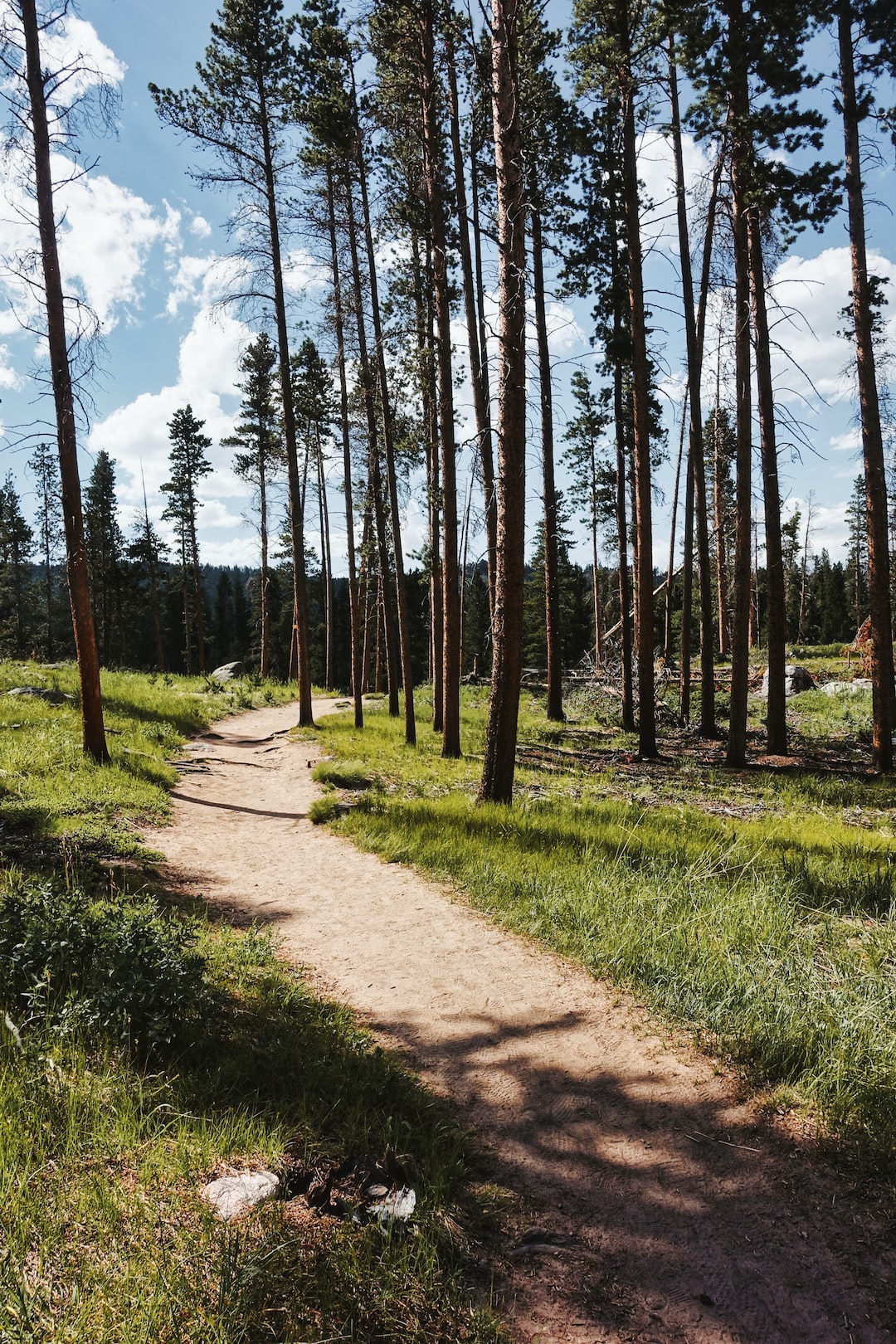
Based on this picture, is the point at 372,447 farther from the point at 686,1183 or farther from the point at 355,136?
the point at 686,1183

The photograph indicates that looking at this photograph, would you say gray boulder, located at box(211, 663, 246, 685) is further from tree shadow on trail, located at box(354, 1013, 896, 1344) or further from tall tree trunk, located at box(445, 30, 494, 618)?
tree shadow on trail, located at box(354, 1013, 896, 1344)

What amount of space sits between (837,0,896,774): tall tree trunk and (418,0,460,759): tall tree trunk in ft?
24.4

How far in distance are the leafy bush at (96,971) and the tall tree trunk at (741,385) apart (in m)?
11.3

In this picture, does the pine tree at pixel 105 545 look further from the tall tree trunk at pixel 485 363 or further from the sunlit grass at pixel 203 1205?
the sunlit grass at pixel 203 1205

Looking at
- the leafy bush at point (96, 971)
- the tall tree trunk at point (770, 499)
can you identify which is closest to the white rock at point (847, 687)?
the tall tree trunk at point (770, 499)

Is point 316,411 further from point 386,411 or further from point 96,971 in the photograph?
point 96,971

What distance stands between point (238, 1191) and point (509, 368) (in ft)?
26.3

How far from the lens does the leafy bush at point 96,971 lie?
3322 millimetres

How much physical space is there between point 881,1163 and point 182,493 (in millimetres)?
42040

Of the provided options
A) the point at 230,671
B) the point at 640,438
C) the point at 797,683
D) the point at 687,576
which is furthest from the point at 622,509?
the point at 230,671

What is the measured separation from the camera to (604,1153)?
9.70ft

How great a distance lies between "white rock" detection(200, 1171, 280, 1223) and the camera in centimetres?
233

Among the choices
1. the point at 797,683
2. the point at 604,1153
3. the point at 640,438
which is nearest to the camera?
the point at 604,1153

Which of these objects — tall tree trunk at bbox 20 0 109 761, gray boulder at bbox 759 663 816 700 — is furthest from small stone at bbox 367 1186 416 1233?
gray boulder at bbox 759 663 816 700
